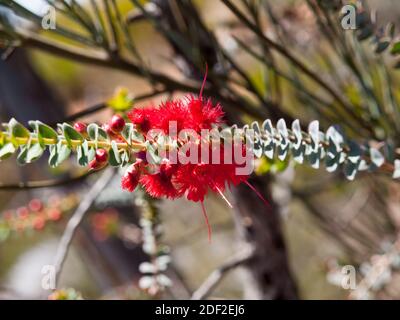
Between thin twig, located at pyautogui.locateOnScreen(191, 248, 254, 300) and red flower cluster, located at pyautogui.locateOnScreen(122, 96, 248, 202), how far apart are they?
0.41m

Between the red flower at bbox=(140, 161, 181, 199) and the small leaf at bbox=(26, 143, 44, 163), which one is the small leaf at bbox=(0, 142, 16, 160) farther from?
the red flower at bbox=(140, 161, 181, 199)

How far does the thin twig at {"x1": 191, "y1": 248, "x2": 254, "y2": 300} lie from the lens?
3.52 feet

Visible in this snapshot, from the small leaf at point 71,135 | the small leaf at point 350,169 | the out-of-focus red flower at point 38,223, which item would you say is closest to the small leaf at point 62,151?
the small leaf at point 71,135

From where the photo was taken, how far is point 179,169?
25.7 inches

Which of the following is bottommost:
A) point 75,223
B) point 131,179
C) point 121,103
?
point 131,179

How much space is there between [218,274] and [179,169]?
0.51 m

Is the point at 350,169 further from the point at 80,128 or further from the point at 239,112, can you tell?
the point at 239,112

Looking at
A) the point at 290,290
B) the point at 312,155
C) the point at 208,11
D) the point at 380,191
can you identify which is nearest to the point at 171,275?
the point at 290,290

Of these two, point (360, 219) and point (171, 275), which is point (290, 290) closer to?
point (171, 275)

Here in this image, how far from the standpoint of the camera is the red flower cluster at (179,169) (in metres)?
0.64

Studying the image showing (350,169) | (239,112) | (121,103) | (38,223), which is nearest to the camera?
(350,169)

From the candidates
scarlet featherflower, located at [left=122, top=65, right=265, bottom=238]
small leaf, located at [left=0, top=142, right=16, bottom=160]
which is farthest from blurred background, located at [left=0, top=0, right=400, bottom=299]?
small leaf, located at [left=0, top=142, right=16, bottom=160]

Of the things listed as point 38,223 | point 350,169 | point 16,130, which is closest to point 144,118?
point 16,130

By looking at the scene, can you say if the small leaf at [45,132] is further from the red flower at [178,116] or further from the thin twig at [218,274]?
the thin twig at [218,274]
